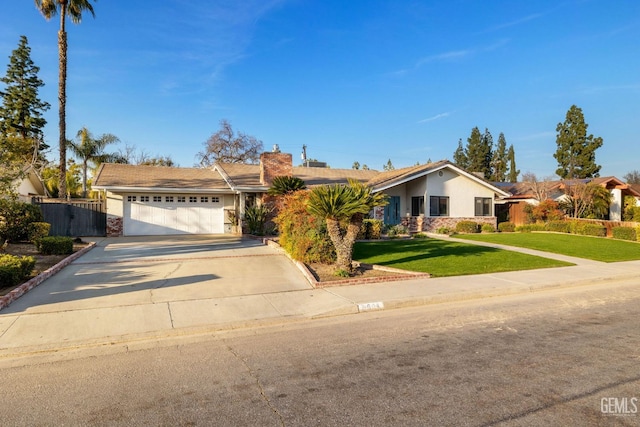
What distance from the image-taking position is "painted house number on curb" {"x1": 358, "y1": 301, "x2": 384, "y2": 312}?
25.8 ft

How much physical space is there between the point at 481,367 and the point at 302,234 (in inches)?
310

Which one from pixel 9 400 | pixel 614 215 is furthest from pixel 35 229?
pixel 614 215

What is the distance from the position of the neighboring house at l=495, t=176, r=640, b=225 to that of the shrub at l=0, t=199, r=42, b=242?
3017 cm

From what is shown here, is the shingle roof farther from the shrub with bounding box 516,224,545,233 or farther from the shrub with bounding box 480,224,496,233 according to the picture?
the shrub with bounding box 516,224,545,233

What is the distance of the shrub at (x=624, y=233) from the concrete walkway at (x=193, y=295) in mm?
9155

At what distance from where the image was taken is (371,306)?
313 inches

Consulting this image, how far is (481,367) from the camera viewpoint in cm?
485

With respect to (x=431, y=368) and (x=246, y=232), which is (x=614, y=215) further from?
(x=431, y=368)

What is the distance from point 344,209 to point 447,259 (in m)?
5.23

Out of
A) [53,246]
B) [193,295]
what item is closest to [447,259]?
[193,295]

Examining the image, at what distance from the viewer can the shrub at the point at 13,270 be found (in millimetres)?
8367

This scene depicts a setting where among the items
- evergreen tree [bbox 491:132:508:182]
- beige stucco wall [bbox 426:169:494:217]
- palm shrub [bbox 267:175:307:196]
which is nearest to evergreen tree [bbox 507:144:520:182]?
evergreen tree [bbox 491:132:508:182]

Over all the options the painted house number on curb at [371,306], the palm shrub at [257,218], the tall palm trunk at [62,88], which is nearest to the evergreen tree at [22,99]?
the tall palm trunk at [62,88]

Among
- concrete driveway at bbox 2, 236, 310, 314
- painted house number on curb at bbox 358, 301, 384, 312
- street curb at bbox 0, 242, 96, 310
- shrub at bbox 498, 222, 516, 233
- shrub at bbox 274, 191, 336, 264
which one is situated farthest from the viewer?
shrub at bbox 498, 222, 516, 233
